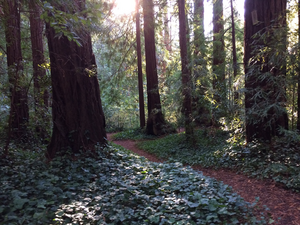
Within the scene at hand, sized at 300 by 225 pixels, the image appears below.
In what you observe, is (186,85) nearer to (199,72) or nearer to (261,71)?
(199,72)

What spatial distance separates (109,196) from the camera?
3.55 m

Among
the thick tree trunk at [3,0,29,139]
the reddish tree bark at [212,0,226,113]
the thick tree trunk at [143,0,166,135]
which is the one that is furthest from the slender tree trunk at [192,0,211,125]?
the thick tree trunk at [3,0,29,139]

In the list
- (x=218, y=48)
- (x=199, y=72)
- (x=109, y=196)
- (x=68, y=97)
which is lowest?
(x=109, y=196)

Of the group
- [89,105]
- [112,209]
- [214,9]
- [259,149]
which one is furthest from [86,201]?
[214,9]

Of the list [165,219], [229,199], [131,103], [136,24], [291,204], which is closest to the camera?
[165,219]

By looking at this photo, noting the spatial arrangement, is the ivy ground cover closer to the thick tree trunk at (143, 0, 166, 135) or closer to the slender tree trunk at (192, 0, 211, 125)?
the slender tree trunk at (192, 0, 211, 125)

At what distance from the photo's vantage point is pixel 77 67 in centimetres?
539

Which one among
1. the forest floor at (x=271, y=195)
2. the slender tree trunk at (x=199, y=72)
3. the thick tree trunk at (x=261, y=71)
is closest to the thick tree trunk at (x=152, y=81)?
the slender tree trunk at (x=199, y=72)

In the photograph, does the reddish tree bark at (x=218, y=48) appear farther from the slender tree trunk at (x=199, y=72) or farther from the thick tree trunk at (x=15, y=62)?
the thick tree trunk at (x=15, y=62)

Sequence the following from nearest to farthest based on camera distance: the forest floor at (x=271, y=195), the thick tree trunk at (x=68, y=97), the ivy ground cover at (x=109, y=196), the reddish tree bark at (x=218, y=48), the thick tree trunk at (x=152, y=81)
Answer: the ivy ground cover at (x=109, y=196)
the forest floor at (x=271, y=195)
the thick tree trunk at (x=68, y=97)
the reddish tree bark at (x=218, y=48)
the thick tree trunk at (x=152, y=81)

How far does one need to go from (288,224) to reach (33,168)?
4.62 metres

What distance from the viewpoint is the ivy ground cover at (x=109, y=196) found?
116 inches

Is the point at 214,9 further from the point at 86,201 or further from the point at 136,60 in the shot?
the point at 86,201

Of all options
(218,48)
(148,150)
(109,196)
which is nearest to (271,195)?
(109,196)
